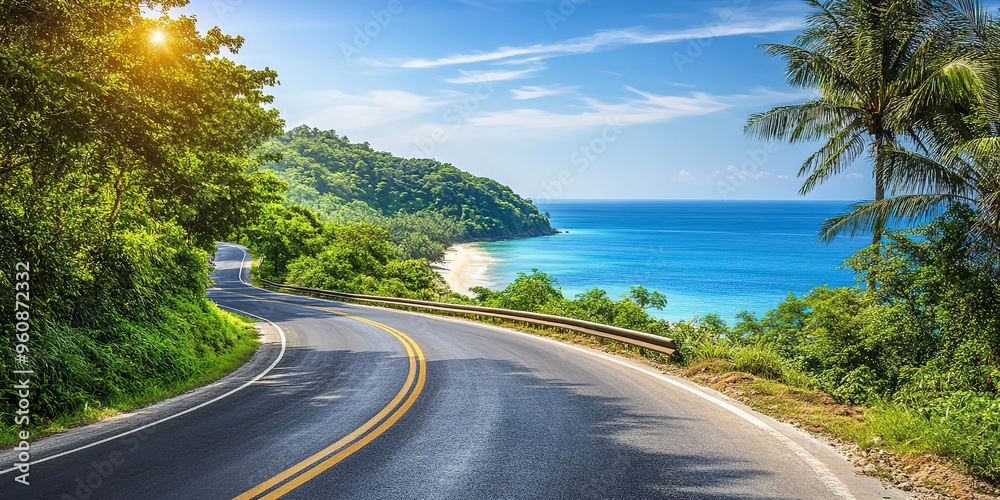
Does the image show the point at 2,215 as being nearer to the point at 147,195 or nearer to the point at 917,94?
the point at 147,195

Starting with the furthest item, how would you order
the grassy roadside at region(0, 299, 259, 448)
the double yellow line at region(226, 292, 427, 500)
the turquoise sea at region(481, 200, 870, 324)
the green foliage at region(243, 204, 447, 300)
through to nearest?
the turquoise sea at region(481, 200, 870, 324) < the green foliage at region(243, 204, 447, 300) < the grassy roadside at region(0, 299, 259, 448) < the double yellow line at region(226, 292, 427, 500)

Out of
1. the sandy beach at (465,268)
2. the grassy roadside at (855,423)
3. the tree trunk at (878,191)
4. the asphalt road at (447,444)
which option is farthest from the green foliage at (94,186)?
the sandy beach at (465,268)

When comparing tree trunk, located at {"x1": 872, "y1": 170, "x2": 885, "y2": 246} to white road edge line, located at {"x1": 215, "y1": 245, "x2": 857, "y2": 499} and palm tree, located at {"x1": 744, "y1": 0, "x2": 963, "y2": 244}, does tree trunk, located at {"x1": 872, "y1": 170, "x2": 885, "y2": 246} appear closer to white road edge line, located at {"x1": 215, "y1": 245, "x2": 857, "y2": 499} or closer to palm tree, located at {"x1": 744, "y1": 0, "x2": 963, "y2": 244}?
palm tree, located at {"x1": 744, "y1": 0, "x2": 963, "y2": 244}

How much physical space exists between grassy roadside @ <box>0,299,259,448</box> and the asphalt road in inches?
24.7

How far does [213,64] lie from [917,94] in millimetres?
17321

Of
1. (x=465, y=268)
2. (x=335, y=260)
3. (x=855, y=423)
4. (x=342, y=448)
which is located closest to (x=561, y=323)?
(x=855, y=423)

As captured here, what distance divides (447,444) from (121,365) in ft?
22.0

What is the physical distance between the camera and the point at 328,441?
6.14 meters

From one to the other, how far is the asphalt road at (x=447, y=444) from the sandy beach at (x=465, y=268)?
6226cm

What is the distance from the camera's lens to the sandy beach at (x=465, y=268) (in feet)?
270

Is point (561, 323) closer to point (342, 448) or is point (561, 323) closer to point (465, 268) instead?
point (342, 448)

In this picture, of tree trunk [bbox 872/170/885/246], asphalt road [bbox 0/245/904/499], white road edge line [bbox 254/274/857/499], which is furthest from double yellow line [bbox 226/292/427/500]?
tree trunk [bbox 872/170/885/246]

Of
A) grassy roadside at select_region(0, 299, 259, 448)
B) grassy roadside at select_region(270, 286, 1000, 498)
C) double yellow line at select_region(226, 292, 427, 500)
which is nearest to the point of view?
double yellow line at select_region(226, 292, 427, 500)

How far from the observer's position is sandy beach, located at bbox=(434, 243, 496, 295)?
82312 mm
